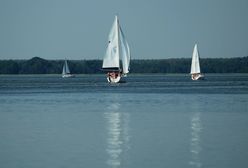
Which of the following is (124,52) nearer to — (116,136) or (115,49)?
(115,49)

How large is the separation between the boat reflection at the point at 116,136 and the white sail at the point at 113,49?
4827 centimetres

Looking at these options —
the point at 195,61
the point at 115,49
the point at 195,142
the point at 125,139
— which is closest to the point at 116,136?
the point at 125,139

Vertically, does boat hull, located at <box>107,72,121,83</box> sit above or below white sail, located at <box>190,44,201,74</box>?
below

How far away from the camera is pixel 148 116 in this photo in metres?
39.0

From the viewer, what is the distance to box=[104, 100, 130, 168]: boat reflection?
23.0 meters

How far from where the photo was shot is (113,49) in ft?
301

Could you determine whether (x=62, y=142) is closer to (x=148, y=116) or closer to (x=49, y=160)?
(x=49, y=160)

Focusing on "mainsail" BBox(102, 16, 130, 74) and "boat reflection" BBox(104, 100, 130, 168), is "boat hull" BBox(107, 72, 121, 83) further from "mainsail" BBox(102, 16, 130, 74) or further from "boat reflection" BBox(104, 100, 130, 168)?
"boat reflection" BBox(104, 100, 130, 168)

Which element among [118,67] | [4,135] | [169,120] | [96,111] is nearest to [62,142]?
[4,135]

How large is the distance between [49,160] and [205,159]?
4597 mm

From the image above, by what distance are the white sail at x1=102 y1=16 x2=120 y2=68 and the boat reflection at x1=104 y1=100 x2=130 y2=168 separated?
4827 cm

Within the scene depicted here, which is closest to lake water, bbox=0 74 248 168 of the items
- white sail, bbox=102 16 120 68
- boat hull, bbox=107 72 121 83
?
white sail, bbox=102 16 120 68

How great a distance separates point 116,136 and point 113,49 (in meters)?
63.0

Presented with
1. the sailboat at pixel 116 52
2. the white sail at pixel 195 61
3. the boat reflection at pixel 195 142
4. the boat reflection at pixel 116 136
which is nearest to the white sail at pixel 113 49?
the sailboat at pixel 116 52
